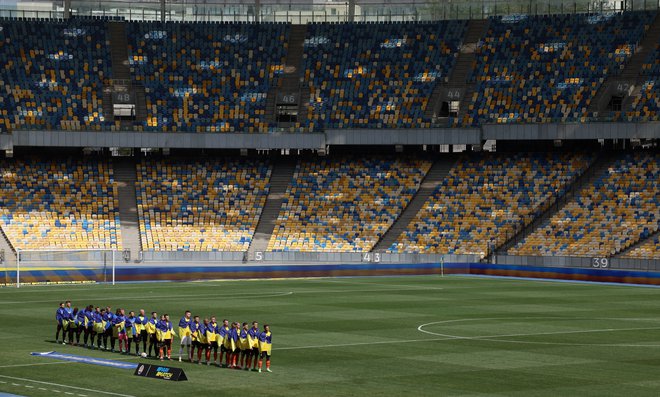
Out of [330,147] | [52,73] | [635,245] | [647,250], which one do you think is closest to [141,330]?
[647,250]

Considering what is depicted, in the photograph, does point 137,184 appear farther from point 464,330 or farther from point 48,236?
point 464,330

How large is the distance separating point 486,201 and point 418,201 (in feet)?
17.7

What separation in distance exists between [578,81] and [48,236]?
141 ft

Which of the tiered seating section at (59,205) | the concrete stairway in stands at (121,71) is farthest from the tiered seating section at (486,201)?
the concrete stairway in stands at (121,71)

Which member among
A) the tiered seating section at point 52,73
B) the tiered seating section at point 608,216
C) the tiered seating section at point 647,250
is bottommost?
the tiered seating section at point 647,250

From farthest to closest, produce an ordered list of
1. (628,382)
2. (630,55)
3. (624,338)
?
(630,55) < (624,338) < (628,382)

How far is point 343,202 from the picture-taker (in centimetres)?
9038

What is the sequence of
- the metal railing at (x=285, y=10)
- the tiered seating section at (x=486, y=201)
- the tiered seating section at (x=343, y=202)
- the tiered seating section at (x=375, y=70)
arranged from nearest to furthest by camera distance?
the tiered seating section at (x=486, y=201) < the tiered seating section at (x=343, y=202) < the tiered seating section at (x=375, y=70) < the metal railing at (x=285, y=10)

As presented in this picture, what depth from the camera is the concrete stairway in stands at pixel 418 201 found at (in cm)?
8600

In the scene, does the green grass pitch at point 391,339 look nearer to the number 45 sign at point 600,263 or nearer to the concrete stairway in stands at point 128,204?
the number 45 sign at point 600,263

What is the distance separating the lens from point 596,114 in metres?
88.2

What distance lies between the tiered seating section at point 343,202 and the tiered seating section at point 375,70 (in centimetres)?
350

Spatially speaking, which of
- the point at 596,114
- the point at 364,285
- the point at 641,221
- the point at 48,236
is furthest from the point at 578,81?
the point at 48,236

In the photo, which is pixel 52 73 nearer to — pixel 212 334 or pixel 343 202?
pixel 343 202
